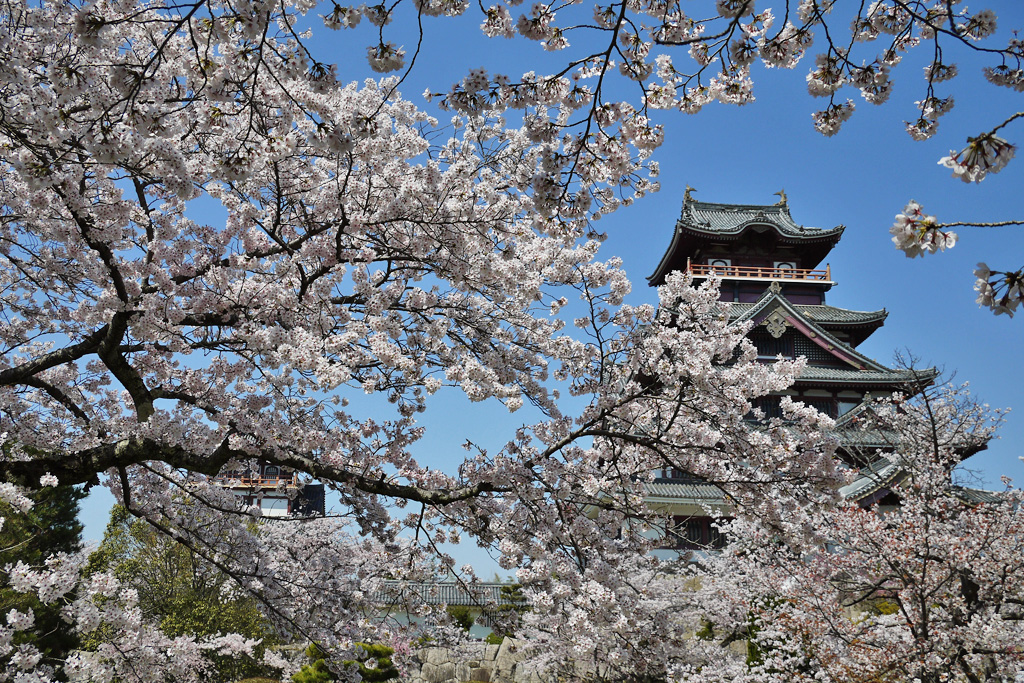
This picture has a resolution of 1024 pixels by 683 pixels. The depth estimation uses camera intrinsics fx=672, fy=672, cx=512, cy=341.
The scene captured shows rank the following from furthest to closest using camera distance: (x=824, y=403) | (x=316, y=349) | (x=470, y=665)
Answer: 1. (x=824, y=403)
2. (x=470, y=665)
3. (x=316, y=349)

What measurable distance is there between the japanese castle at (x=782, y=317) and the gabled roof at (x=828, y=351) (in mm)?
36

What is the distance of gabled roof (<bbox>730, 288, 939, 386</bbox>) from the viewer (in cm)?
2455

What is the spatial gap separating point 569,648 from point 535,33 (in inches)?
418

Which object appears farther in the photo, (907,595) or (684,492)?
(684,492)

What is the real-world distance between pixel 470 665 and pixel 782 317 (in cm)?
1675

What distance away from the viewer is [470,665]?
715 inches

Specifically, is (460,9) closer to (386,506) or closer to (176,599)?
(386,506)

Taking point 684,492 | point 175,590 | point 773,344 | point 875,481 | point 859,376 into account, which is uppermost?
point 773,344

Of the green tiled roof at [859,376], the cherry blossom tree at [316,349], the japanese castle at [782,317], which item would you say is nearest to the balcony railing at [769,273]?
the japanese castle at [782,317]

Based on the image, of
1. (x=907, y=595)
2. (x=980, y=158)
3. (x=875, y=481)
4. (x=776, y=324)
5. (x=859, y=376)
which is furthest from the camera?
(x=776, y=324)

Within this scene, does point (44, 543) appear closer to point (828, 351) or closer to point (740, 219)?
point (828, 351)

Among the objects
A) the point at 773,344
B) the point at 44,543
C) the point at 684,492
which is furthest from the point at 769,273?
the point at 44,543

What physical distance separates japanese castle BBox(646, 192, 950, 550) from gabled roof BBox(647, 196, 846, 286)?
5 cm

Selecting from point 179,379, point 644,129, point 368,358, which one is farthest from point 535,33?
point 179,379
